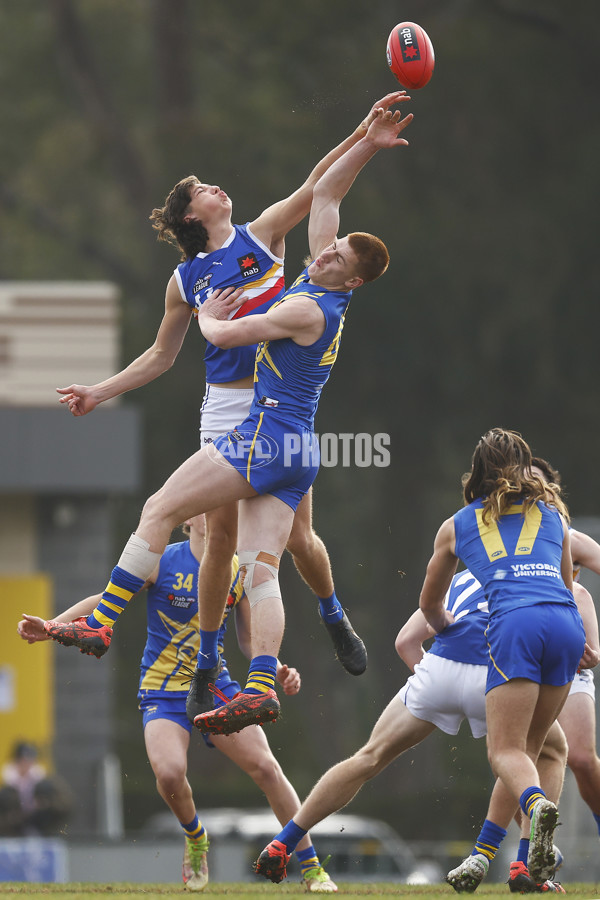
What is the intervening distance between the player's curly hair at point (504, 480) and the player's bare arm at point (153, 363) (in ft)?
6.13

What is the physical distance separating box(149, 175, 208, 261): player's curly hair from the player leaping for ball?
541 mm

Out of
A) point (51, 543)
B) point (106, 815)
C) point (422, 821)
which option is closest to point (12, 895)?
point (106, 815)

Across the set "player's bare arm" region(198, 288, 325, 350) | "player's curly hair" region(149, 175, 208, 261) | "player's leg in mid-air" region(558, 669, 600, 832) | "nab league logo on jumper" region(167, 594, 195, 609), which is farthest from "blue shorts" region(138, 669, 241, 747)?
"player's curly hair" region(149, 175, 208, 261)

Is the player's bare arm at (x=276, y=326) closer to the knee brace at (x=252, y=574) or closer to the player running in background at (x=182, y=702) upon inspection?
the knee brace at (x=252, y=574)

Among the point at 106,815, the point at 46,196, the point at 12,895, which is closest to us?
the point at 12,895

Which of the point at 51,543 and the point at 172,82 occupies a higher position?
the point at 172,82

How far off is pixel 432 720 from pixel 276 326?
2.02 metres

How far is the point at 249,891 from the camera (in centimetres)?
795

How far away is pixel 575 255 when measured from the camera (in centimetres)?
2525

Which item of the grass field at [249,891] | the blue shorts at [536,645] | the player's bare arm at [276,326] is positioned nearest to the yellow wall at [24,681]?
the grass field at [249,891]

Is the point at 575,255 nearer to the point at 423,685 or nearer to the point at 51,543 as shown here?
the point at 51,543

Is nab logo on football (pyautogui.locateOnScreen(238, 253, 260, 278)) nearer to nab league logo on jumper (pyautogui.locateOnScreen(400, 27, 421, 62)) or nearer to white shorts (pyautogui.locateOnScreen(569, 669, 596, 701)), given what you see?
nab league logo on jumper (pyautogui.locateOnScreen(400, 27, 421, 62))

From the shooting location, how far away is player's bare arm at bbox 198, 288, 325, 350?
744 centimetres

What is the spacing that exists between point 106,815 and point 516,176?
46.4 ft
